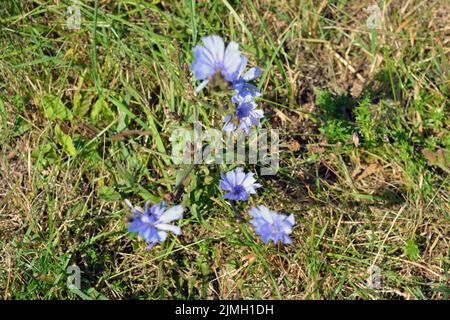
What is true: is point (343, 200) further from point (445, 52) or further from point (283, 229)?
point (445, 52)

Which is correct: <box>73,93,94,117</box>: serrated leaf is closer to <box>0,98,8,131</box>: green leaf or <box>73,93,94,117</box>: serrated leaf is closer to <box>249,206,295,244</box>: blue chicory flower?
<box>0,98,8,131</box>: green leaf

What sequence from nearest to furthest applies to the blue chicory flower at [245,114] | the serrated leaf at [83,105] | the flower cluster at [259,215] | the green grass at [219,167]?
the flower cluster at [259,215] < the blue chicory flower at [245,114] < the green grass at [219,167] < the serrated leaf at [83,105]

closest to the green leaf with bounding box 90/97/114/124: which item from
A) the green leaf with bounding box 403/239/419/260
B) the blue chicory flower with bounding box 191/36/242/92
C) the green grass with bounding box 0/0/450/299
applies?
the green grass with bounding box 0/0/450/299

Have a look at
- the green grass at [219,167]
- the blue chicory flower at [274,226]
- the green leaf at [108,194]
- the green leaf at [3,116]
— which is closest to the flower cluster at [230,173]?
the blue chicory flower at [274,226]

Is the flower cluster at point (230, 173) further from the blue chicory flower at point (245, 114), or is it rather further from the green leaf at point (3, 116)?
the green leaf at point (3, 116)

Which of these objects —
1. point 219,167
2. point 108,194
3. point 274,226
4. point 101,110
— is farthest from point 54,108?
point 274,226

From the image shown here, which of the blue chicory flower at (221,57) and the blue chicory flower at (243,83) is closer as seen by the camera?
the blue chicory flower at (221,57)

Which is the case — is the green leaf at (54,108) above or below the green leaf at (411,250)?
above
